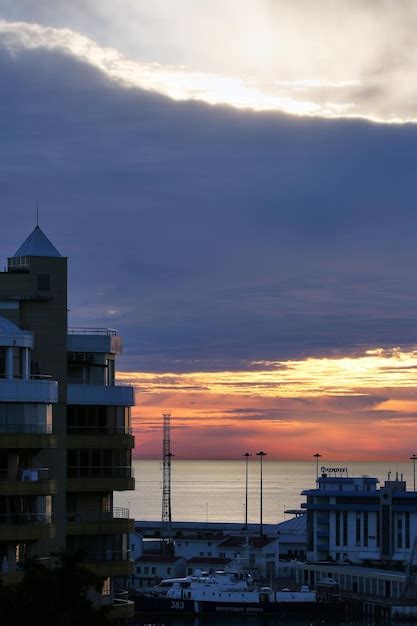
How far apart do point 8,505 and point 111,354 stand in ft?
47.7

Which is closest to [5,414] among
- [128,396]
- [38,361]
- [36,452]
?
[36,452]

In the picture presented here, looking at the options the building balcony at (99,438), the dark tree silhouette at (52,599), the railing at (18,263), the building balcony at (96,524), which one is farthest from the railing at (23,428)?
the railing at (18,263)

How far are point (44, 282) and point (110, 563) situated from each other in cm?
1335

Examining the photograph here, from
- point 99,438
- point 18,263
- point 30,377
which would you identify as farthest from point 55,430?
point 18,263

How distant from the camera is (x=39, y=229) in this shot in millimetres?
73062

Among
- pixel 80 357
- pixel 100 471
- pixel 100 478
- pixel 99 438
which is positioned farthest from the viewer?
pixel 80 357

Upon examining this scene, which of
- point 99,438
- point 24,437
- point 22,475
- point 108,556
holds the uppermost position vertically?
point 99,438

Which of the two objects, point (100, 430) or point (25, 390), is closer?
point (25, 390)

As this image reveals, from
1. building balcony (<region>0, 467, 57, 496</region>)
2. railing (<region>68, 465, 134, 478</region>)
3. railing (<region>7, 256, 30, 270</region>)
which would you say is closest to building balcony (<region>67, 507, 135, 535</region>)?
railing (<region>68, 465, 134, 478</region>)

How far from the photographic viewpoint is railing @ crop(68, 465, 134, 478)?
7194cm

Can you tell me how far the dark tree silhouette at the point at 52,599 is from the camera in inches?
1976

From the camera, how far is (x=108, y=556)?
238 feet

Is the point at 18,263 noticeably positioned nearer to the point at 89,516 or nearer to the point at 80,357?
the point at 80,357

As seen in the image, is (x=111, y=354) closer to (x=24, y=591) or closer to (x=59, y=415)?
(x=59, y=415)
